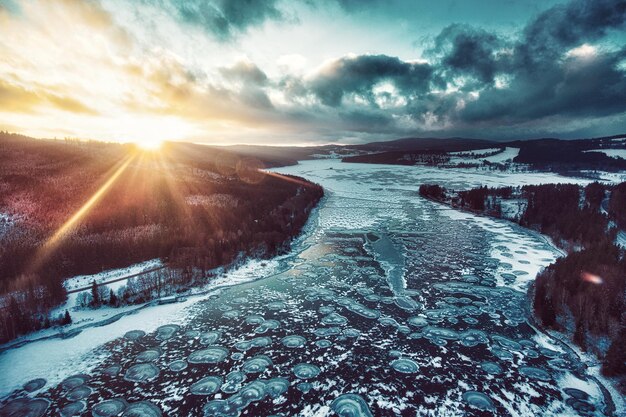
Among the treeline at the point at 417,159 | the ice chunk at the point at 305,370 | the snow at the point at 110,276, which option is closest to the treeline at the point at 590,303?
the ice chunk at the point at 305,370

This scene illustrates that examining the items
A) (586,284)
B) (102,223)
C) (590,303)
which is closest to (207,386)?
(590,303)

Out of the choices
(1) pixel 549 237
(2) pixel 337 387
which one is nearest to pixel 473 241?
(1) pixel 549 237

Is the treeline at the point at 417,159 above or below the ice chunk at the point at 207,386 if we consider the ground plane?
above

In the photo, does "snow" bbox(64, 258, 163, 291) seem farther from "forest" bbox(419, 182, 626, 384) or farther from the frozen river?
"forest" bbox(419, 182, 626, 384)

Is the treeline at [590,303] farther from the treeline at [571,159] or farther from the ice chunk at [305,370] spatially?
the treeline at [571,159]

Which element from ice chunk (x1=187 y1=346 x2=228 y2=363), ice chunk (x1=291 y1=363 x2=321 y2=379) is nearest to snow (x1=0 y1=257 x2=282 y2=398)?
ice chunk (x1=187 y1=346 x2=228 y2=363)

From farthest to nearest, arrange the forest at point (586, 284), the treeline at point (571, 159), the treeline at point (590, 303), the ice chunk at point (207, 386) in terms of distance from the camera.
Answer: the treeline at point (571, 159), the forest at point (586, 284), the treeline at point (590, 303), the ice chunk at point (207, 386)

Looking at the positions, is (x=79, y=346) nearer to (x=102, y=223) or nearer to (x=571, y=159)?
(x=102, y=223)

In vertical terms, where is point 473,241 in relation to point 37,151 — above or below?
Result: below

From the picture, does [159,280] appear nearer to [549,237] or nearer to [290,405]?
[290,405]
